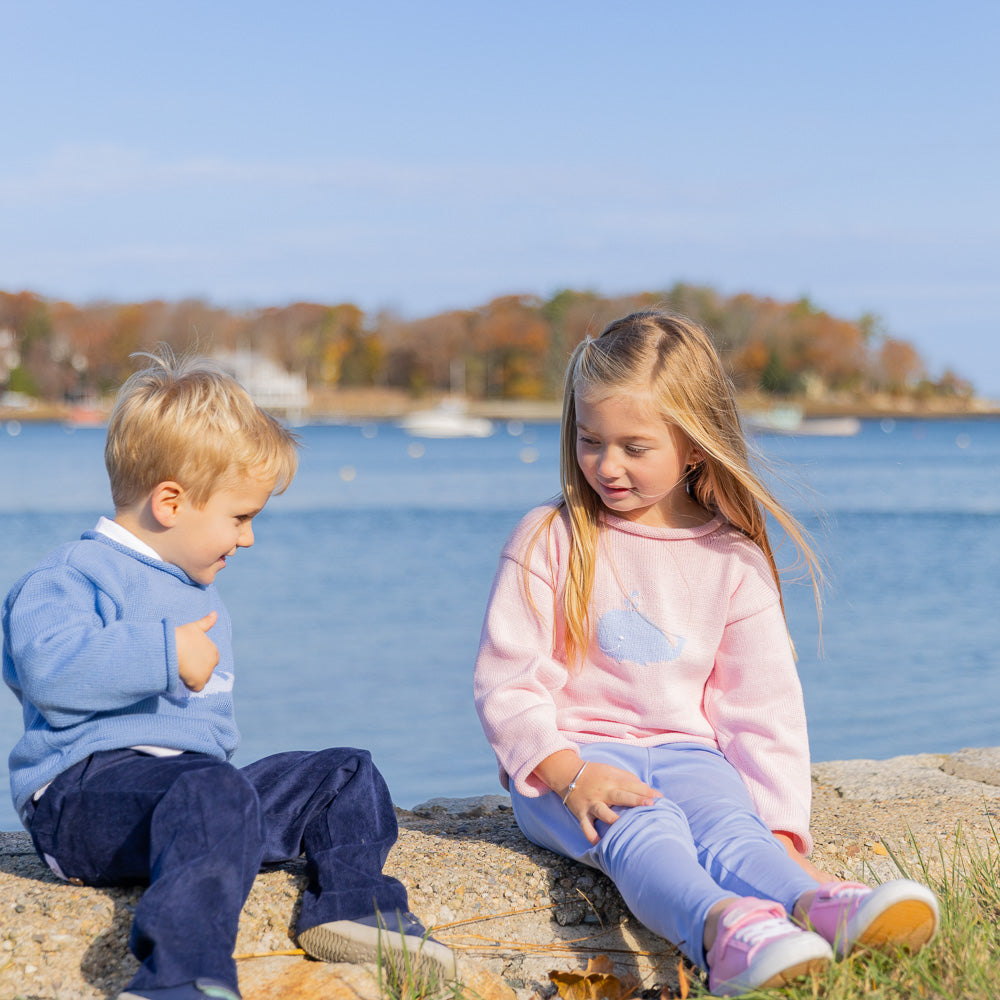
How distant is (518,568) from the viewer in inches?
109

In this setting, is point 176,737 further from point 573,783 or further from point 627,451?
point 627,451

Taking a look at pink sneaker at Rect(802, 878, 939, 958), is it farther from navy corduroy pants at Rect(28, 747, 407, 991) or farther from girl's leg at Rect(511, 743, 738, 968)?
navy corduroy pants at Rect(28, 747, 407, 991)

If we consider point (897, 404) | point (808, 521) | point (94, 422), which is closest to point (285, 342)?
point (94, 422)

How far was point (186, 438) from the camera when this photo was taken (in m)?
2.29

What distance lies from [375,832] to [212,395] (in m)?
0.96

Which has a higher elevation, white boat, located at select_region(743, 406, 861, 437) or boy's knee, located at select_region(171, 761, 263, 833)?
white boat, located at select_region(743, 406, 861, 437)

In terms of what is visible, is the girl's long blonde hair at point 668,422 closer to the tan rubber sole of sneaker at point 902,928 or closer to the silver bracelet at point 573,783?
the silver bracelet at point 573,783

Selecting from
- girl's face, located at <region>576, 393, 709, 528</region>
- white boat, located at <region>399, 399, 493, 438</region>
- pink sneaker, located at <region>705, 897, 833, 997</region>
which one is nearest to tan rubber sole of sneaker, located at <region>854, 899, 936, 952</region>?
pink sneaker, located at <region>705, 897, 833, 997</region>

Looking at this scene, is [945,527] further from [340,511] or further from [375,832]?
[375,832]

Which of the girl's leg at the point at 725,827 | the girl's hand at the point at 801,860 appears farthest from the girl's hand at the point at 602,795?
the girl's hand at the point at 801,860

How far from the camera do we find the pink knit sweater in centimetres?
266

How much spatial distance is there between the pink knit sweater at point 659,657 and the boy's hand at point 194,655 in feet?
2.30

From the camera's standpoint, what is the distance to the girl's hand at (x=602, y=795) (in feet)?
7.85

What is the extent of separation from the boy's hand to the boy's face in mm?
193
